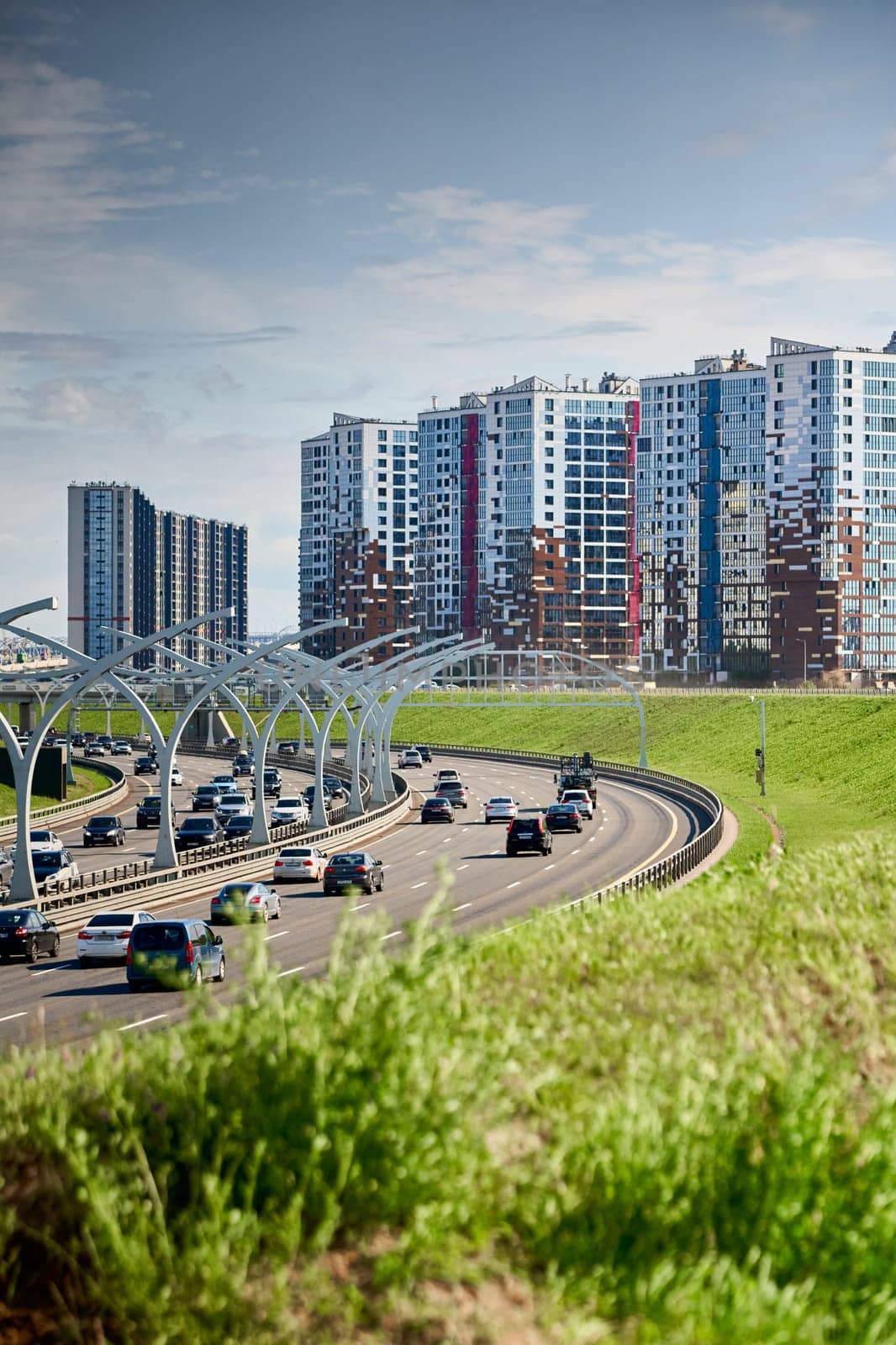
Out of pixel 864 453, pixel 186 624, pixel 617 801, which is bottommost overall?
pixel 617 801

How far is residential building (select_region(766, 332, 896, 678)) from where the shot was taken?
18125 cm

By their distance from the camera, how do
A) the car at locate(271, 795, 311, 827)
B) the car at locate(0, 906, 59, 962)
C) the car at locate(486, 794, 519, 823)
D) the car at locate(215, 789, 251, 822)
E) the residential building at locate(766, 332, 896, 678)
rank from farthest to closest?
the residential building at locate(766, 332, 896, 678)
the car at locate(486, 794, 519, 823)
the car at locate(215, 789, 251, 822)
the car at locate(271, 795, 311, 827)
the car at locate(0, 906, 59, 962)

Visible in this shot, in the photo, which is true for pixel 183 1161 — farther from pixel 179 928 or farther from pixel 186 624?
pixel 186 624

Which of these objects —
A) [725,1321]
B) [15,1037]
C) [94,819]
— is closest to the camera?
[725,1321]

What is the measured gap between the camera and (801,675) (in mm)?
181750

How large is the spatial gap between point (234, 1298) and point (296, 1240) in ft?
1.58

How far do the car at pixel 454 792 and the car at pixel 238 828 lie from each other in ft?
53.0

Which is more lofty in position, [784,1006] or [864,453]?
[864,453]

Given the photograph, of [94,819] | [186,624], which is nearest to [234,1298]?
[186,624]

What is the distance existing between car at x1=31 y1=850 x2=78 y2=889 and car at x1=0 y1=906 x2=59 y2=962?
13.7m

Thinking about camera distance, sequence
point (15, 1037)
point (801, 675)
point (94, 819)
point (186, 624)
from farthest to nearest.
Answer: point (801, 675) → point (94, 819) → point (186, 624) → point (15, 1037)

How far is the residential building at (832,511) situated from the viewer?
181 metres

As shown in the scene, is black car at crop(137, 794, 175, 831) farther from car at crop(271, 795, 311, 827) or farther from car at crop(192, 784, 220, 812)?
car at crop(271, 795, 311, 827)

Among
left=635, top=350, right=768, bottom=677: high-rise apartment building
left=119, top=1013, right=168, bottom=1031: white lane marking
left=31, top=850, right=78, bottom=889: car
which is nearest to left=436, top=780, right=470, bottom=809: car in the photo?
left=31, top=850, right=78, bottom=889: car
